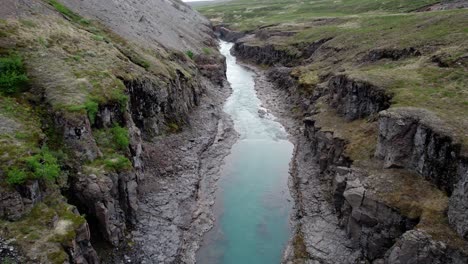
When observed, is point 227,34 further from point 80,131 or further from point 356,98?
point 80,131

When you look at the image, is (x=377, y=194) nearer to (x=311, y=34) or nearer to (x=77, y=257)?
(x=77, y=257)

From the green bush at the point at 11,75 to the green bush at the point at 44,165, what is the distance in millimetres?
8520

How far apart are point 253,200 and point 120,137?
14925 millimetres

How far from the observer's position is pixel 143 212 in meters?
33.1

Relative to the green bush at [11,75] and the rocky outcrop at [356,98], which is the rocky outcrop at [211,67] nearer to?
the rocky outcrop at [356,98]

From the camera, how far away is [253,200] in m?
38.6

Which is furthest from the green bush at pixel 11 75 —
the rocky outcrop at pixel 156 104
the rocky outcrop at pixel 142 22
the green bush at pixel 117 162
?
the rocky outcrop at pixel 142 22

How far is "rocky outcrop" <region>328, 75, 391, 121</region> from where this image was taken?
40625 mm

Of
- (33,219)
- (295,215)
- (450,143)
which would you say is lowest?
(295,215)

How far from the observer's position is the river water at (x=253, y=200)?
31.5 m

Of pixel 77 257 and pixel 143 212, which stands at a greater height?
pixel 77 257

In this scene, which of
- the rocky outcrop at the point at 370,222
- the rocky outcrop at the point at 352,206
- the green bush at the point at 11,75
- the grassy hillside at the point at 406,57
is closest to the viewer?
the rocky outcrop at the point at 352,206

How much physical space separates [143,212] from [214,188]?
9.56 meters

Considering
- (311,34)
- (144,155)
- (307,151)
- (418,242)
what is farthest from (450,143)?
(311,34)
